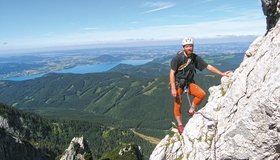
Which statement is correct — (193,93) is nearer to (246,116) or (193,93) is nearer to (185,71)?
(185,71)

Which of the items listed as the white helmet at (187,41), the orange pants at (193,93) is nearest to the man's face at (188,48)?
the white helmet at (187,41)

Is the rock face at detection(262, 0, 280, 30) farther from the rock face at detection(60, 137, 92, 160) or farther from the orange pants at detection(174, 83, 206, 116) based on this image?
the rock face at detection(60, 137, 92, 160)

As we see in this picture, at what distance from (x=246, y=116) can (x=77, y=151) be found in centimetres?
8986

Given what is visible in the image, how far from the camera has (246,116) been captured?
20.3 m

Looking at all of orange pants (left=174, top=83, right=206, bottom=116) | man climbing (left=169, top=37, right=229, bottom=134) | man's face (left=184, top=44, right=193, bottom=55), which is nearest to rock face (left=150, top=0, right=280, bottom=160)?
orange pants (left=174, top=83, right=206, bottom=116)

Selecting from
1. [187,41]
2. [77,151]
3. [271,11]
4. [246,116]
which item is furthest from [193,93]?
[77,151]

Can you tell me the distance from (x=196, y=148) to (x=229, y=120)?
4069mm

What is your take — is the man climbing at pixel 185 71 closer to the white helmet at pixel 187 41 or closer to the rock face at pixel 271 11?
the white helmet at pixel 187 41

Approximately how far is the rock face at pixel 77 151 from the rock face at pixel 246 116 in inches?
3160

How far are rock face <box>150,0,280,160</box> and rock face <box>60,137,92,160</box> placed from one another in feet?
263

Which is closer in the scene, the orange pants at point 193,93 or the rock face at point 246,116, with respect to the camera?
the rock face at point 246,116

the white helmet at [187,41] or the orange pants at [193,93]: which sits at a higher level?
the white helmet at [187,41]

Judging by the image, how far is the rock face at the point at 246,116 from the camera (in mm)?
18938

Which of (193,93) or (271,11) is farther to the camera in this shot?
(193,93)
